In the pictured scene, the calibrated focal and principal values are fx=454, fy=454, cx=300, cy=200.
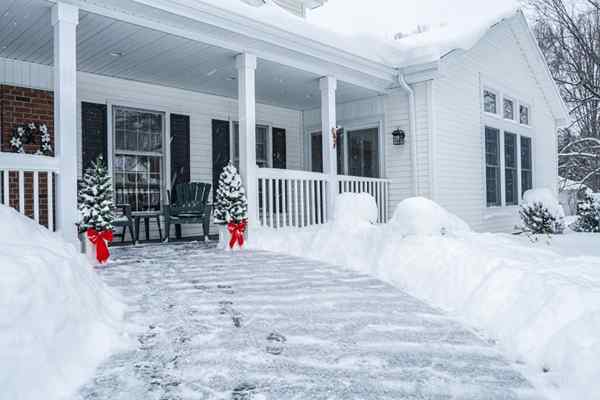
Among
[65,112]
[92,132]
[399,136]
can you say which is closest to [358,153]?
[399,136]

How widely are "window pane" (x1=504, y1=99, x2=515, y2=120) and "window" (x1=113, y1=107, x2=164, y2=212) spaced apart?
22.3 ft

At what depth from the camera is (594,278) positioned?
3.04 meters

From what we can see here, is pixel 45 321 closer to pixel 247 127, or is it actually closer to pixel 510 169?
pixel 247 127

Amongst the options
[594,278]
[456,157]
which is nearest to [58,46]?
[594,278]

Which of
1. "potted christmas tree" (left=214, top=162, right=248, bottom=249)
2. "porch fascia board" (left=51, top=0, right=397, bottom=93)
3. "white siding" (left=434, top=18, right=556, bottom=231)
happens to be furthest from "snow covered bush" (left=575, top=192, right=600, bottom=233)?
"potted christmas tree" (left=214, top=162, right=248, bottom=249)

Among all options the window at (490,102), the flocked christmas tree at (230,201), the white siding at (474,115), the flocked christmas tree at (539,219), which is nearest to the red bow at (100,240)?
A: the flocked christmas tree at (230,201)

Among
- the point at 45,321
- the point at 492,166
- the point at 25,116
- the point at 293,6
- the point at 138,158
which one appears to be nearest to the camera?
the point at 45,321

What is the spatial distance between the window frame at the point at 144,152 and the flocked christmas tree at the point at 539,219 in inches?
226

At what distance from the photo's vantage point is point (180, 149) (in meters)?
7.07

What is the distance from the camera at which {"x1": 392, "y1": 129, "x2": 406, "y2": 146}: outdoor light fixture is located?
7381mm

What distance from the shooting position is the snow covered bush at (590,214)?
7.77 m

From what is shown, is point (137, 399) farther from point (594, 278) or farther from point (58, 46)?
point (58, 46)

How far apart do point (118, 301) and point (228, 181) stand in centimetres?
243

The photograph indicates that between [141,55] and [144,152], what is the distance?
1721 millimetres
